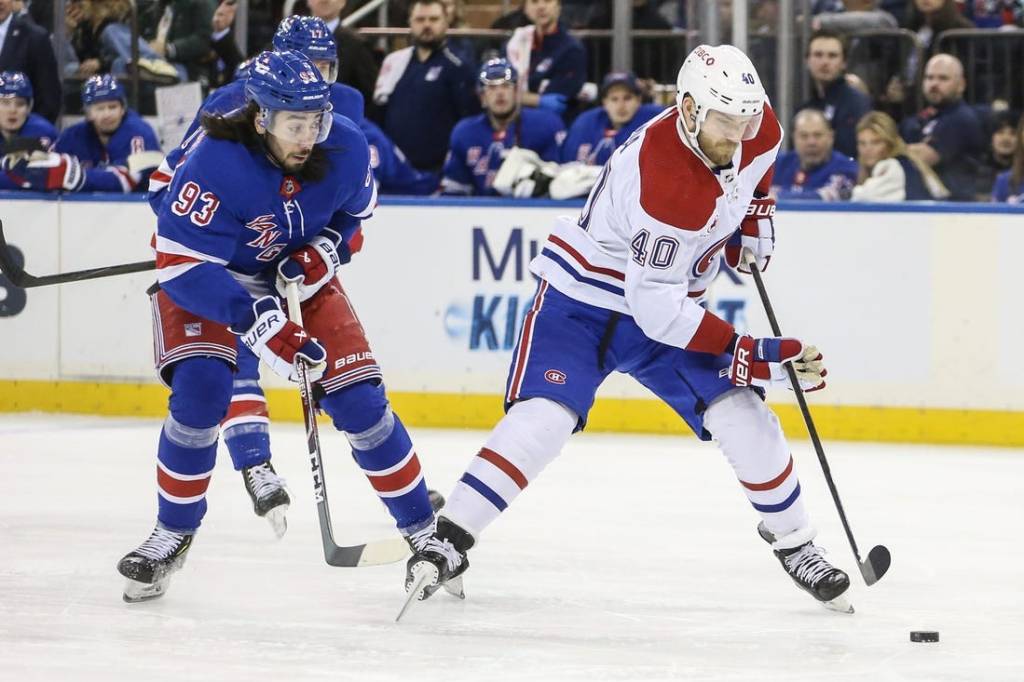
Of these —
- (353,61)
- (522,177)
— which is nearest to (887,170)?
(522,177)

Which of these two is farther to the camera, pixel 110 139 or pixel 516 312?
pixel 110 139

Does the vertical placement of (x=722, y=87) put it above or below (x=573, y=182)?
above

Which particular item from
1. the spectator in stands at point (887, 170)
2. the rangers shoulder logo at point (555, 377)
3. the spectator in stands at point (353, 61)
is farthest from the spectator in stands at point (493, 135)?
the rangers shoulder logo at point (555, 377)

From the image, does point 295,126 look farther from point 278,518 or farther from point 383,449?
point 278,518

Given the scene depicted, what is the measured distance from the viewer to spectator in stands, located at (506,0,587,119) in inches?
275

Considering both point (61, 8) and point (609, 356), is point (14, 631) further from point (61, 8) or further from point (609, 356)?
point (61, 8)

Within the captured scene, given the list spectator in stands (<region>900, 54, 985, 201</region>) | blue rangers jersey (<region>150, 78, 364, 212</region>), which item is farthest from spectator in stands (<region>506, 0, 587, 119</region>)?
blue rangers jersey (<region>150, 78, 364, 212</region>)

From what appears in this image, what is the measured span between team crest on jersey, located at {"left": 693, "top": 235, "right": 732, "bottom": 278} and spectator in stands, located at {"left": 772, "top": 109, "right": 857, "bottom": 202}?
2.77m

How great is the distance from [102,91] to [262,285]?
10.5 feet

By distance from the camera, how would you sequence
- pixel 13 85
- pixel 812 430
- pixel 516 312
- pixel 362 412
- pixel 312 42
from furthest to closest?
pixel 13 85 < pixel 516 312 < pixel 312 42 < pixel 812 430 < pixel 362 412

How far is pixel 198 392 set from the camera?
3.69m

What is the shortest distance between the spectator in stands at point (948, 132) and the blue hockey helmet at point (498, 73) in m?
1.51

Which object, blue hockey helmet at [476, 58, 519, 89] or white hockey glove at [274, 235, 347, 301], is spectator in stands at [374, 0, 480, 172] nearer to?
blue hockey helmet at [476, 58, 519, 89]

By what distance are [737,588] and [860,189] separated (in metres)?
2.71
